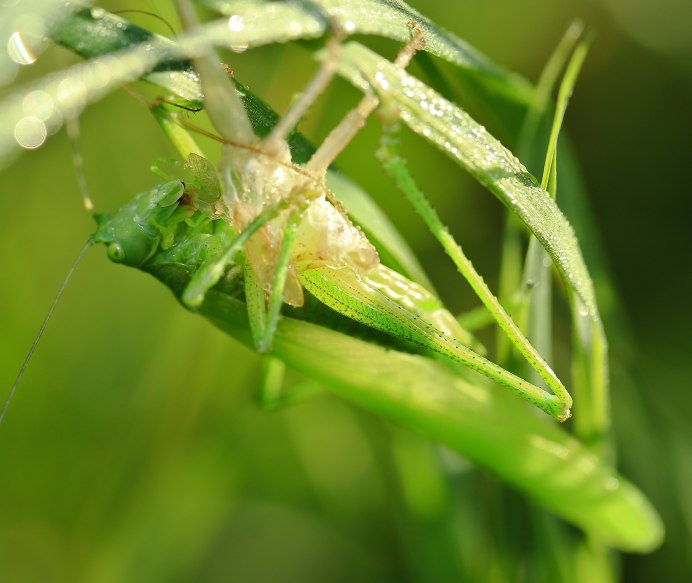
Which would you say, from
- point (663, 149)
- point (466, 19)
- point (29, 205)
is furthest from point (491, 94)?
point (29, 205)

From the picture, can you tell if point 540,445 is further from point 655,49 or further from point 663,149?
point 655,49

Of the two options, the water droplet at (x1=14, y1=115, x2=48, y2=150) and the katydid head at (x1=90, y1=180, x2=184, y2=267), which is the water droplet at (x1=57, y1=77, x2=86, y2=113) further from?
the katydid head at (x1=90, y1=180, x2=184, y2=267)

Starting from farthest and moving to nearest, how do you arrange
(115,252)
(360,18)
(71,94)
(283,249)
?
1. (115,252)
2. (283,249)
3. (360,18)
4. (71,94)

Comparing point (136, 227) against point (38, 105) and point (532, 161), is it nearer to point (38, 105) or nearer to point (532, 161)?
point (38, 105)

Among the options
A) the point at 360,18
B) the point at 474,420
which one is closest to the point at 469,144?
the point at 360,18

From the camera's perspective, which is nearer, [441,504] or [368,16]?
[368,16]

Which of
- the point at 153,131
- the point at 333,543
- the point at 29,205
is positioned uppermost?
the point at 153,131

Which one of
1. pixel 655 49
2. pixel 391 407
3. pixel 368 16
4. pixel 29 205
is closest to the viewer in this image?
pixel 368 16
